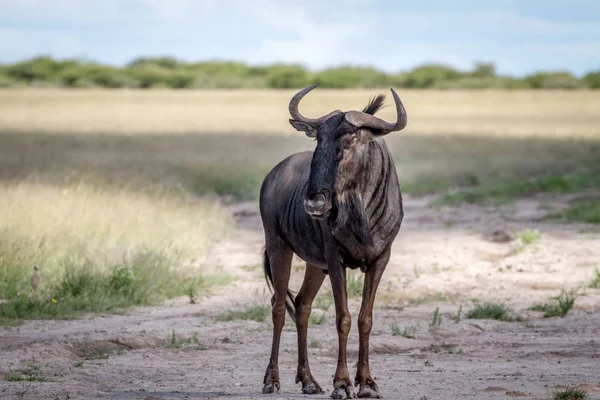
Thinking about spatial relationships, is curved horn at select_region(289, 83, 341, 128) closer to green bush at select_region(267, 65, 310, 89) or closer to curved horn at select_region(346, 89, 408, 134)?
curved horn at select_region(346, 89, 408, 134)

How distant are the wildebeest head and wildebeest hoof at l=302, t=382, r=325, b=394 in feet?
4.79

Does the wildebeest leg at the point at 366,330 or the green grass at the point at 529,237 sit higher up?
the wildebeest leg at the point at 366,330

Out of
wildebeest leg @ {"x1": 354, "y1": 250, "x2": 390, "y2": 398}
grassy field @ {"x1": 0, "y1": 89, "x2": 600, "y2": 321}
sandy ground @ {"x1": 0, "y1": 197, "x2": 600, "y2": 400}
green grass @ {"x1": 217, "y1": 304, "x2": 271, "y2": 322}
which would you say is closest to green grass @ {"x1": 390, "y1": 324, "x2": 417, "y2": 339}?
sandy ground @ {"x1": 0, "y1": 197, "x2": 600, "y2": 400}

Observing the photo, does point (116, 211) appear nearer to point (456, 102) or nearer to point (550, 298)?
point (550, 298)

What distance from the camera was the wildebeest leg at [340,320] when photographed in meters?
7.36

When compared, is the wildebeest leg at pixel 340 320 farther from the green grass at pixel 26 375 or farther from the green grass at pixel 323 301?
the green grass at pixel 323 301

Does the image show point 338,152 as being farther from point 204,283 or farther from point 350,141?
point 204,283

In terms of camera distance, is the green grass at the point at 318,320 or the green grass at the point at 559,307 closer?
the green grass at the point at 318,320

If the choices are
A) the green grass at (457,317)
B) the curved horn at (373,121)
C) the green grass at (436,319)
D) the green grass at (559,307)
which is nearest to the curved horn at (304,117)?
the curved horn at (373,121)

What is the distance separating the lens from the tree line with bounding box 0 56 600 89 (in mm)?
87188

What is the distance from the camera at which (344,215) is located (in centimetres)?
739

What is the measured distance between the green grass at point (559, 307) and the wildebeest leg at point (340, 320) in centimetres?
427

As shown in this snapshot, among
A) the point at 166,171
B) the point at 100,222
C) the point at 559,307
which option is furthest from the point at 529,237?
the point at 166,171

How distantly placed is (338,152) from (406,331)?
344 cm
